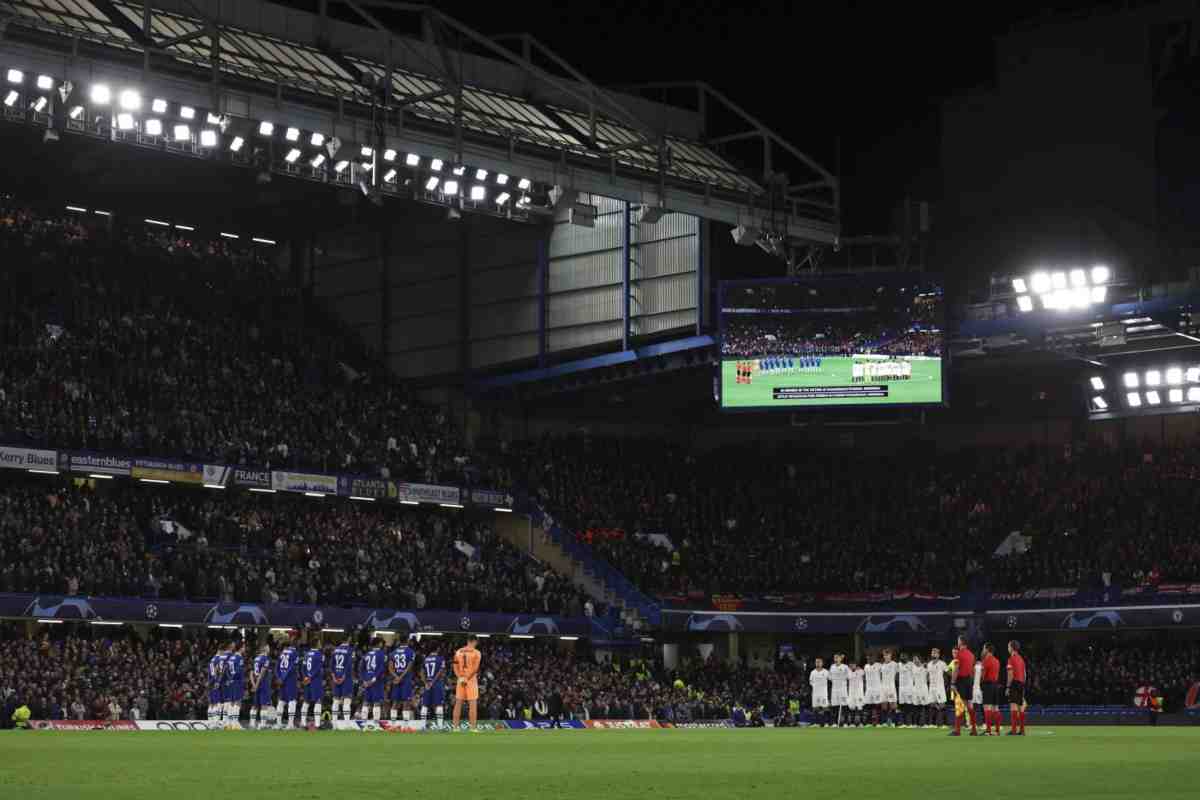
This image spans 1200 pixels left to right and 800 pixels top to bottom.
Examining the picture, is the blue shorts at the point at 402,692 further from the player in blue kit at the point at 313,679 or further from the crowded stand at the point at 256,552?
the crowded stand at the point at 256,552

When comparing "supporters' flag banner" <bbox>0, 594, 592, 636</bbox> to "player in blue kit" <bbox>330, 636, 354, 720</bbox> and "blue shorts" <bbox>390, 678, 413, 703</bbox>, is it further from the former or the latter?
"player in blue kit" <bbox>330, 636, 354, 720</bbox>

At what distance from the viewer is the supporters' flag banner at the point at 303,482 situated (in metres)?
57.2

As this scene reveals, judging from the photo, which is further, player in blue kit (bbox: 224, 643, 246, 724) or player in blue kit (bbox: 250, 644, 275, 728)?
player in blue kit (bbox: 224, 643, 246, 724)

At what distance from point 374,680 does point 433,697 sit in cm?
142

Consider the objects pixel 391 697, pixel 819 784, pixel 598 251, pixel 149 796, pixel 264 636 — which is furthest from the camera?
pixel 598 251

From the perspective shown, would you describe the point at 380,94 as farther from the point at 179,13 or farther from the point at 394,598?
the point at 394,598

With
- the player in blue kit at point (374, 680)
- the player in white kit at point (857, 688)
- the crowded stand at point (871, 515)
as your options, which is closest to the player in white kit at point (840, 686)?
the player in white kit at point (857, 688)

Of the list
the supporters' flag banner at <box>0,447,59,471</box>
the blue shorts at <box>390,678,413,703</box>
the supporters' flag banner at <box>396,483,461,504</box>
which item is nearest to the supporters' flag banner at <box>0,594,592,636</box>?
the supporters' flag banner at <box>0,447,59,471</box>

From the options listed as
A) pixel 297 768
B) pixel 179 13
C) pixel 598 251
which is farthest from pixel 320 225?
pixel 297 768

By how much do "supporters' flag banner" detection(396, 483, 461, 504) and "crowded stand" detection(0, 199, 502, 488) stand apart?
47cm

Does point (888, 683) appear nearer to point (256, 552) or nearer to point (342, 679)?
point (342, 679)

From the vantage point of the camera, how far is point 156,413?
56.1m

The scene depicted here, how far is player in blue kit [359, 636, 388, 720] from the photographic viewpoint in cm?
3772

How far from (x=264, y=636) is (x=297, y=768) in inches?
1403
